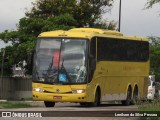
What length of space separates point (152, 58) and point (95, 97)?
31750 mm

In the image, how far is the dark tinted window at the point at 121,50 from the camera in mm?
30203

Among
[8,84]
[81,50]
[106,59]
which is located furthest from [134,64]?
[8,84]

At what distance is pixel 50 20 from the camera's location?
54312 millimetres

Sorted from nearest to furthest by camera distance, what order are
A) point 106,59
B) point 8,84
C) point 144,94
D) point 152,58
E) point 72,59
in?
point 72,59
point 106,59
point 144,94
point 8,84
point 152,58

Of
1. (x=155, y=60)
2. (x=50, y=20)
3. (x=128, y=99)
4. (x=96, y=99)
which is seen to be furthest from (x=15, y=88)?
(x=96, y=99)

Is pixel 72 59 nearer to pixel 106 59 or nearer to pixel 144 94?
pixel 106 59

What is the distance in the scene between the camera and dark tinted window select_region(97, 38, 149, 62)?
30203 mm

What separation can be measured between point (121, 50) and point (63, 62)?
5.07 metres

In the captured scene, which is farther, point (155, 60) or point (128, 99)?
point (155, 60)

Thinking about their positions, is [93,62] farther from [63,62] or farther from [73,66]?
[63,62]

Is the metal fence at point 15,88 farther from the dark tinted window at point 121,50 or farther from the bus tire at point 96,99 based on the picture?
the bus tire at point 96,99

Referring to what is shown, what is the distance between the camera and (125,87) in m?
33.8

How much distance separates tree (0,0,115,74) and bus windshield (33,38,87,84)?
22276 mm

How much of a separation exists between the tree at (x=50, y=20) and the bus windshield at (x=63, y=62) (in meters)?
22.3
